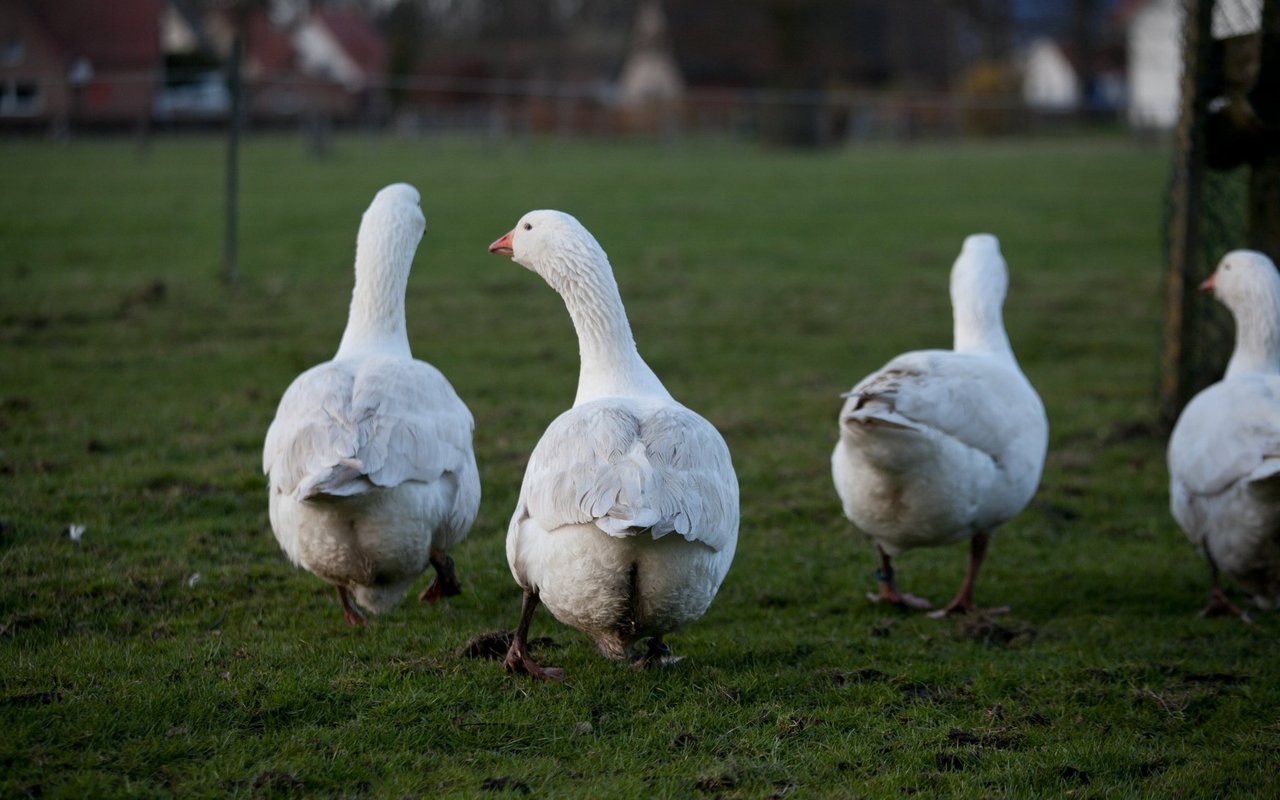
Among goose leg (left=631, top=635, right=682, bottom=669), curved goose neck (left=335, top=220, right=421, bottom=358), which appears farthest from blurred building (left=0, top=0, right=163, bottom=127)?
goose leg (left=631, top=635, right=682, bottom=669)

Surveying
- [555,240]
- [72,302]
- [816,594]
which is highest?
[555,240]

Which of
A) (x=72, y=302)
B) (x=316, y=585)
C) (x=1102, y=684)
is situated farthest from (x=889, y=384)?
(x=72, y=302)

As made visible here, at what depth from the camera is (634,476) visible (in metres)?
4.25

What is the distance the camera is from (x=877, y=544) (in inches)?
247

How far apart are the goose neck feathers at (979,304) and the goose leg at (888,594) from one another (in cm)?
139

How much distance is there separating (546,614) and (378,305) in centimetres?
179

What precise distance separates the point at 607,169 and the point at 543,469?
85.8 feet

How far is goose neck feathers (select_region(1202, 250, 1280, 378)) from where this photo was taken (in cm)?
665

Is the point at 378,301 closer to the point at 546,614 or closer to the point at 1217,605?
the point at 546,614

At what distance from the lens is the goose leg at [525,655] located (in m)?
4.80

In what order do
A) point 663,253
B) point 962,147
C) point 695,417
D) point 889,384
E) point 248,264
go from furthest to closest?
1. point 962,147
2. point 663,253
3. point 248,264
4. point 889,384
5. point 695,417

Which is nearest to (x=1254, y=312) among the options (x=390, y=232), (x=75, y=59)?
(x=390, y=232)

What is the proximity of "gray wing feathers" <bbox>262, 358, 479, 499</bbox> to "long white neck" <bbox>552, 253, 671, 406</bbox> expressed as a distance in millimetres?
664

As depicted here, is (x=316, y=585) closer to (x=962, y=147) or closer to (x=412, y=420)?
(x=412, y=420)
